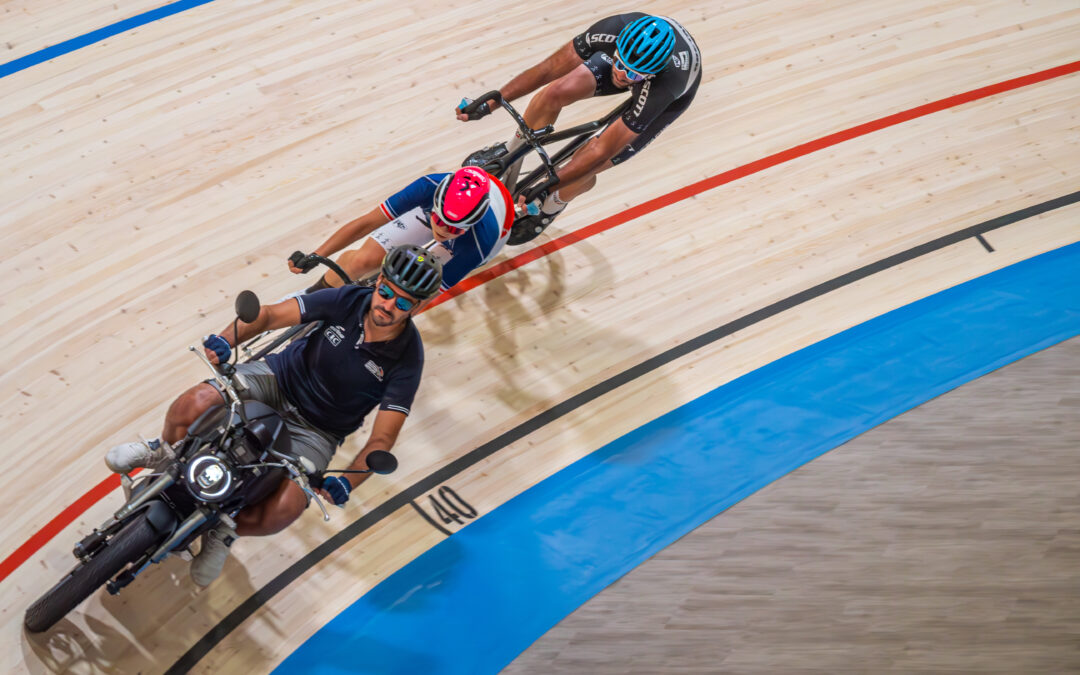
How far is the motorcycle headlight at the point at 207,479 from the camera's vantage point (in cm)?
264

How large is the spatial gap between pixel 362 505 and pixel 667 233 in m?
2.30

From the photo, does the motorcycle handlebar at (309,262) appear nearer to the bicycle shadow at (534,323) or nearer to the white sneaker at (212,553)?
the bicycle shadow at (534,323)

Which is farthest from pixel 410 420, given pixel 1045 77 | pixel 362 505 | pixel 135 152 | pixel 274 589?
pixel 1045 77

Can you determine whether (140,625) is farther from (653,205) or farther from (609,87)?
(653,205)

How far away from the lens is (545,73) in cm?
416

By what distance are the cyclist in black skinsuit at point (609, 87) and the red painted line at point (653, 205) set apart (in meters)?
0.49

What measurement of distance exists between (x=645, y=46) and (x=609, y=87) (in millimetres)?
519

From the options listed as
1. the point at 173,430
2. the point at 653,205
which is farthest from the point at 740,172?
the point at 173,430

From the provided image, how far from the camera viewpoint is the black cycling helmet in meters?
2.85

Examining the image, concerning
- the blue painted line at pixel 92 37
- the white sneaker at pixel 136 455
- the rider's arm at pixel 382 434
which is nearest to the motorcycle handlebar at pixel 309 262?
the rider's arm at pixel 382 434

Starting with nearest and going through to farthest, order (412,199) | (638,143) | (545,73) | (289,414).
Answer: (289,414) < (412,199) < (638,143) < (545,73)

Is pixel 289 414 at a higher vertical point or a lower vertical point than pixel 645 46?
lower

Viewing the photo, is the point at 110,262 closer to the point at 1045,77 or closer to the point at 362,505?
the point at 362,505

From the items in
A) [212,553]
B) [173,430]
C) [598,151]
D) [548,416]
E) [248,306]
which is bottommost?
[548,416]
